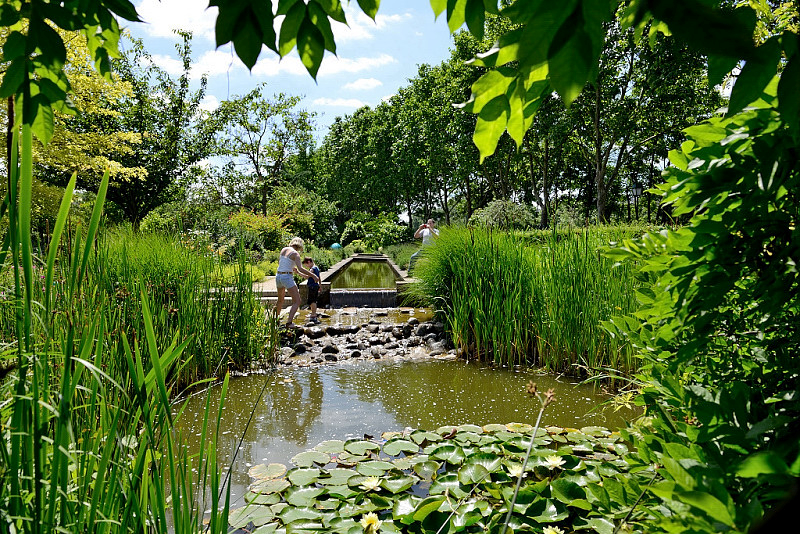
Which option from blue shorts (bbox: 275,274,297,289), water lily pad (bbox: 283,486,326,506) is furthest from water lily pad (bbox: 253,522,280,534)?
blue shorts (bbox: 275,274,297,289)

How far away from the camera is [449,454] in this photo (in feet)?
9.80

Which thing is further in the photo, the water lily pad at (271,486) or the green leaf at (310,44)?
the water lily pad at (271,486)

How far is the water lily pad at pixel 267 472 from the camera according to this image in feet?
9.79

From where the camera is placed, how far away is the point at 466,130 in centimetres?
2309

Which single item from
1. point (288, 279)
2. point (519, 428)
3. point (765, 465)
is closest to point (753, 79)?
point (765, 465)

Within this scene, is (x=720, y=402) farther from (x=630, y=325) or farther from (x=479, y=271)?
(x=479, y=271)

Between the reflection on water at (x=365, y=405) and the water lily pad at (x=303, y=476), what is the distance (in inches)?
13.4

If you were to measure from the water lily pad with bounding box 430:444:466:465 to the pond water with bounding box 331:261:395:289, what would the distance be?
10.5 meters

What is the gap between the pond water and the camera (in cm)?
1456

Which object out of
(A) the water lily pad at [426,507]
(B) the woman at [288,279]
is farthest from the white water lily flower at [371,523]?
(B) the woman at [288,279]

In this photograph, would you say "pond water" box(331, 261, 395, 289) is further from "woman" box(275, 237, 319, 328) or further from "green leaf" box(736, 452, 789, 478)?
"green leaf" box(736, 452, 789, 478)

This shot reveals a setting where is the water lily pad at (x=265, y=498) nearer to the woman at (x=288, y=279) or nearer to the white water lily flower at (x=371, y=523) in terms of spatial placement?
the white water lily flower at (x=371, y=523)

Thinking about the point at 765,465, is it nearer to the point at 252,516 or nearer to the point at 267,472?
the point at 252,516

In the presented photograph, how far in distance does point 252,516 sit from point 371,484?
0.60m
